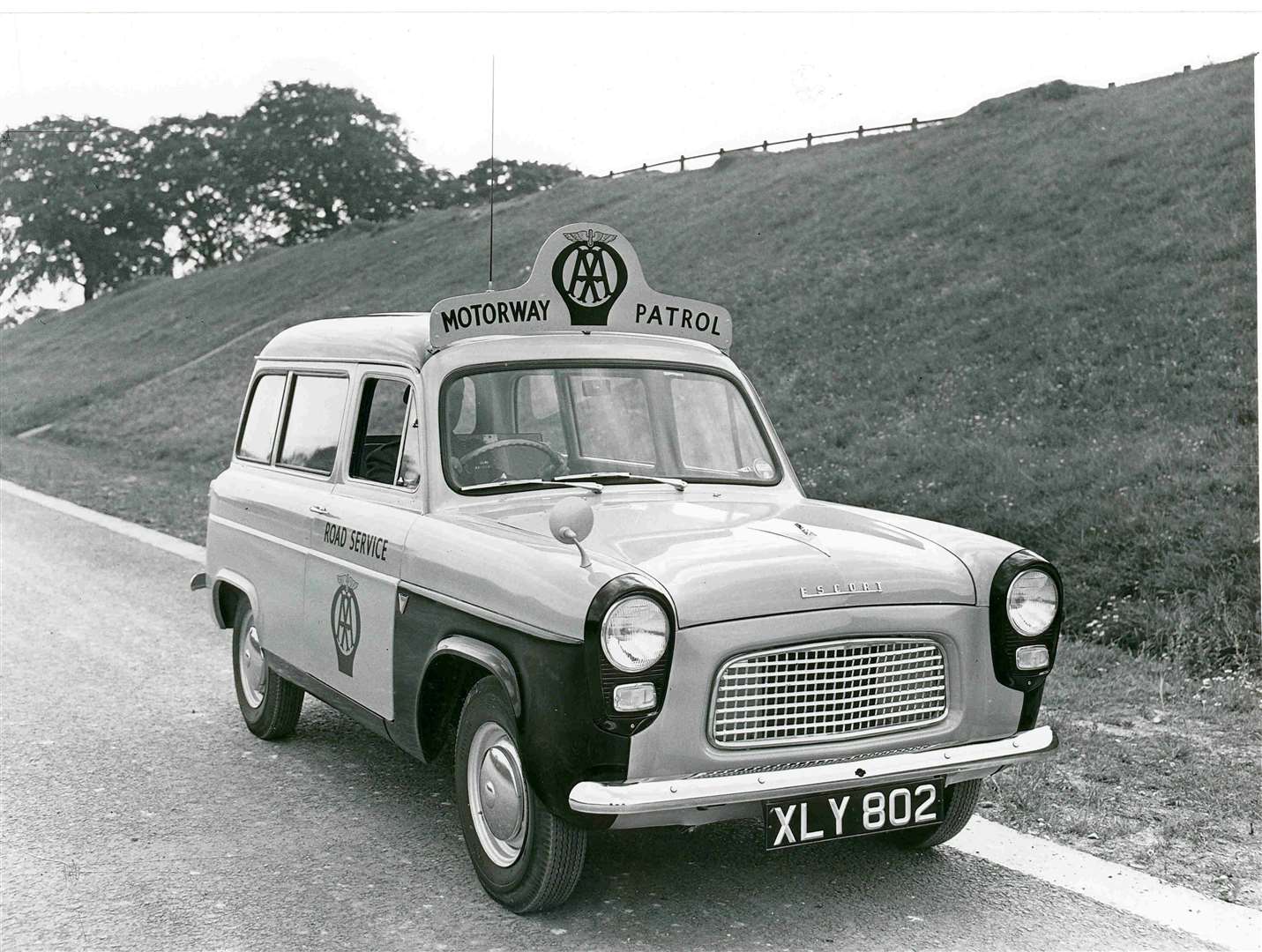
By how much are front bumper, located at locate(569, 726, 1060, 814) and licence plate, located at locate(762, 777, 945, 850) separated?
0.15 ft

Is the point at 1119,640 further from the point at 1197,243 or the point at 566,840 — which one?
the point at 1197,243

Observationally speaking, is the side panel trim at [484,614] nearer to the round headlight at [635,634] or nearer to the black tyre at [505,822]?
the round headlight at [635,634]

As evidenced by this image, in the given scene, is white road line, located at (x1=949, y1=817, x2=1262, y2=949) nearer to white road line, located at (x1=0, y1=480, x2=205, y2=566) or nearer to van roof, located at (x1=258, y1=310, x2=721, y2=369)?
van roof, located at (x1=258, y1=310, x2=721, y2=369)

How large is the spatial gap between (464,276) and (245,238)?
35.5 metres

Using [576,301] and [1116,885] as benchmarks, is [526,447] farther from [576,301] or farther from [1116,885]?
[1116,885]

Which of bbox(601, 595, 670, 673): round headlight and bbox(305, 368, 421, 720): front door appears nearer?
bbox(601, 595, 670, 673): round headlight

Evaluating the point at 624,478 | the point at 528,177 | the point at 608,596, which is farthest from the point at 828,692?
the point at 528,177

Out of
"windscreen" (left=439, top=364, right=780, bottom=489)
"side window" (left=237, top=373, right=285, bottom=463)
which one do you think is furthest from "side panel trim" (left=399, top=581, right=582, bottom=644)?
"side window" (left=237, top=373, right=285, bottom=463)

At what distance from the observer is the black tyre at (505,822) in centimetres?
404

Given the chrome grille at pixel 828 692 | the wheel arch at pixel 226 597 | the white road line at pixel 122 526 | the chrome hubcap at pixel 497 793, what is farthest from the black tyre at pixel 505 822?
the white road line at pixel 122 526

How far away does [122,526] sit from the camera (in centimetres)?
1330

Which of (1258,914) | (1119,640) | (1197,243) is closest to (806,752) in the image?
(1258,914)

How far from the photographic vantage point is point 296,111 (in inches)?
2351

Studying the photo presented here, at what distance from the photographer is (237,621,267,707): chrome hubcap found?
6.23m
